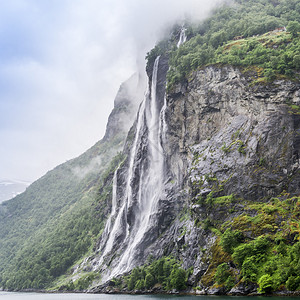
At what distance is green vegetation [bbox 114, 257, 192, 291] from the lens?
5786 cm

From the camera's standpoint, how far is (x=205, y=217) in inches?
2432

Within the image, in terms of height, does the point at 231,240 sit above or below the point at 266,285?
above

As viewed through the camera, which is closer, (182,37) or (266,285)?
(266,285)

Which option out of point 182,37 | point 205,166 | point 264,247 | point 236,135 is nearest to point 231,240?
point 264,247

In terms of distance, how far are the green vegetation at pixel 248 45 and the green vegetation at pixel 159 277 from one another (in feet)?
125

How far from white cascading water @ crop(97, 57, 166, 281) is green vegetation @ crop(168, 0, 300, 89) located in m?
13.2

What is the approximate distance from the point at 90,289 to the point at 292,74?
60.3 metres

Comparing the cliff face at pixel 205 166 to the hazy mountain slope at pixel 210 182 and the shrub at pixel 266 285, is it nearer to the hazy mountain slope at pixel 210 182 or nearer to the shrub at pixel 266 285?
the hazy mountain slope at pixel 210 182

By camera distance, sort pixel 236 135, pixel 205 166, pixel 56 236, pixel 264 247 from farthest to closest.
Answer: pixel 56 236, pixel 205 166, pixel 236 135, pixel 264 247

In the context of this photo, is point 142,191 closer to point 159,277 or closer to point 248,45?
point 159,277

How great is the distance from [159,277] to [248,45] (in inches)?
2037

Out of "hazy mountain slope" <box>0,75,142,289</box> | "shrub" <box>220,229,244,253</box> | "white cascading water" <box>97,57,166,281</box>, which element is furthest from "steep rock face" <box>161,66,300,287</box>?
"hazy mountain slope" <box>0,75,142,289</box>

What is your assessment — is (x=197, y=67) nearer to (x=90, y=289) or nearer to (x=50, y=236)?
(x=90, y=289)

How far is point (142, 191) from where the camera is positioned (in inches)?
3484
